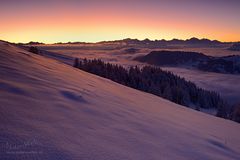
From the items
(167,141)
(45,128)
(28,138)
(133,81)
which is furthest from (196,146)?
(133,81)

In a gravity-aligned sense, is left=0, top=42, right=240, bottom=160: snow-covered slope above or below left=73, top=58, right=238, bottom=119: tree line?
above

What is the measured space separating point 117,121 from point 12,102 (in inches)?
70.1

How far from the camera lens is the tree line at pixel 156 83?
60219 millimetres

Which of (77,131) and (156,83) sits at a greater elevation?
(77,131)

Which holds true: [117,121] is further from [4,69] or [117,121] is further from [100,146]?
[4,69]

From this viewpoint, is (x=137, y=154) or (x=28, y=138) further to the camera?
(x=137, y=154)

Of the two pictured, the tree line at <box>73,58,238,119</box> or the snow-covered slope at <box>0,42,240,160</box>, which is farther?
the tree line at <box>73,58,238,119</box>

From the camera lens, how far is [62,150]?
333 cm

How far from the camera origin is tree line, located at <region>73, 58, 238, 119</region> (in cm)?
6022

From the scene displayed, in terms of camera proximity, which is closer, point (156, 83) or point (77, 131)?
point (77, 131)

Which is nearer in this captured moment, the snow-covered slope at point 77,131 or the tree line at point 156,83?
the snow-covered slope at point 77,131

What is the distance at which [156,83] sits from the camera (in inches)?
2768

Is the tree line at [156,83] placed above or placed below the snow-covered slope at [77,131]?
below

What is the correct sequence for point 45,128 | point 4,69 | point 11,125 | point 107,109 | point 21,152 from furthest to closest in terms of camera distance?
point 4,69 < point 107,109 < point 45,128 < point 11,125 < point 21,152
